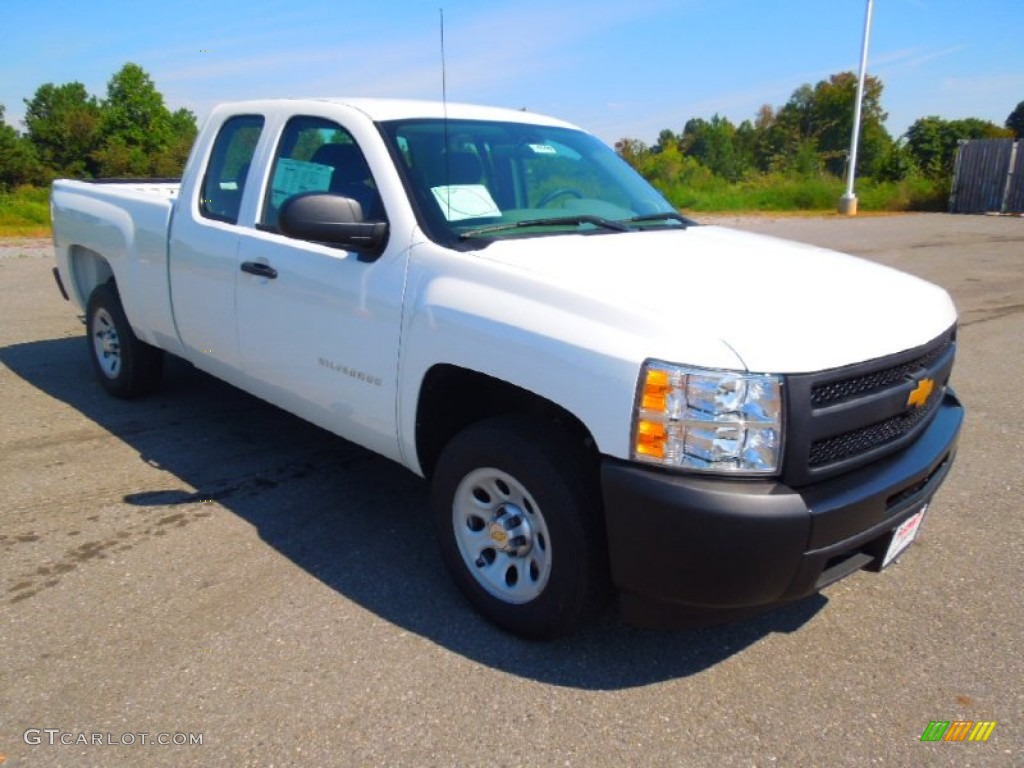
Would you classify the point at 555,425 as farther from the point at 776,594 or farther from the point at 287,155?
the point at 287,155

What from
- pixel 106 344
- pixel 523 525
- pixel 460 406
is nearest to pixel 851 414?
pixel 523 525

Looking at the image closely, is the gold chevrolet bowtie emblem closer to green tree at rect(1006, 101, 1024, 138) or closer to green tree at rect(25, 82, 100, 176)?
green tree at rect(25, 82, 100, 176)

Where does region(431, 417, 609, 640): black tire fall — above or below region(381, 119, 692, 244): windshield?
below

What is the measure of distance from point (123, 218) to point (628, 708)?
425cm

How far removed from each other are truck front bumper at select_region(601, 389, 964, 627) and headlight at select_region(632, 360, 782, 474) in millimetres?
59

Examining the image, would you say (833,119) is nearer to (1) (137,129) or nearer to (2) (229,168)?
(1) (137,129)

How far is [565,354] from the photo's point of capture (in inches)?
100

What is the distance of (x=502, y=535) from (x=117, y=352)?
3.88m

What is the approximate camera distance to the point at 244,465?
4.60 meters

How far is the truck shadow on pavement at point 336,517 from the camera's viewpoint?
2.90 m

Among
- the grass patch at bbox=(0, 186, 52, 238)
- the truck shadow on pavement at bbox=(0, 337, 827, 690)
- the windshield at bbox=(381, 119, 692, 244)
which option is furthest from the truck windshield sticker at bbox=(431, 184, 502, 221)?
the grass patch at bbox=(0, 186, 52, 238)

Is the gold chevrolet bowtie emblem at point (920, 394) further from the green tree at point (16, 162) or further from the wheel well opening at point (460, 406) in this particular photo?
the green tree at point (16, 162)

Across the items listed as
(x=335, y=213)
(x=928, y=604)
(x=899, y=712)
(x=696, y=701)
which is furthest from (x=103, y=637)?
(x=928, y=604)

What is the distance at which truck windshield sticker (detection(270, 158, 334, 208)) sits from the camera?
3861 mm
